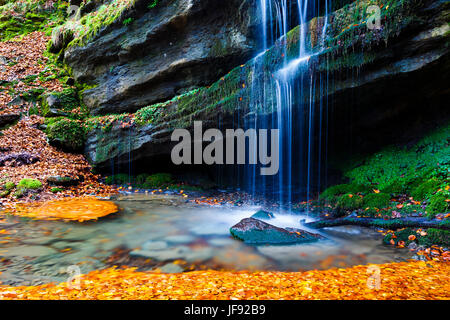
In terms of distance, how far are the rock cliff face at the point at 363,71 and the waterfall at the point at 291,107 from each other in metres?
0.13

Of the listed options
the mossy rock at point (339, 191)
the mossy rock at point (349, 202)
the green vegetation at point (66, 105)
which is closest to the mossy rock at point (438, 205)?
the mossy rock at point (349, 202)

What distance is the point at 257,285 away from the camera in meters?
2.58

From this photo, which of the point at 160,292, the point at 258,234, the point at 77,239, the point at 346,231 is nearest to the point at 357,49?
the point at 346,231

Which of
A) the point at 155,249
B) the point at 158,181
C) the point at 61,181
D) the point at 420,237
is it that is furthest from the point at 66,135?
the point at 420,237

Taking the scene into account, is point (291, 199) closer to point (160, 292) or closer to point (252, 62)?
point (252, 62)

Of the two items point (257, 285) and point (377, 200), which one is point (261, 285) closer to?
point (257, 285)

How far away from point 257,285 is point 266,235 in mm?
1795

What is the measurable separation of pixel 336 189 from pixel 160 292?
631cm

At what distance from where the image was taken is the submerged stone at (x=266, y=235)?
423 cm

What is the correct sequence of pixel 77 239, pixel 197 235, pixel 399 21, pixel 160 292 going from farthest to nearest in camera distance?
1. pixel 399 21
2. pixel 197 235
3. pixel 77 239
4. pixel 160 292

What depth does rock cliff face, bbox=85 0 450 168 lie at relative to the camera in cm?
524

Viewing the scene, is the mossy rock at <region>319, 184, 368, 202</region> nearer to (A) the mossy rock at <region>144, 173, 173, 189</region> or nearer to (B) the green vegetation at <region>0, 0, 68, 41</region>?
(A) the mossy rock at <region>144, 173, 173, 189</region>
